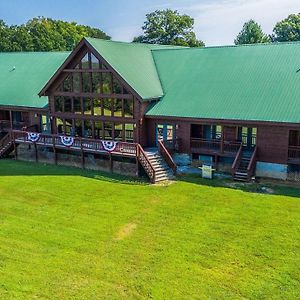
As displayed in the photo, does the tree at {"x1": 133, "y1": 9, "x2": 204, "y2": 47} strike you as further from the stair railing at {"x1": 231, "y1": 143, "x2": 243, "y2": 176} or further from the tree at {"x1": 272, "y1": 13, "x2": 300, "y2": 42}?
the stair railing at {"x1": 231, "y1": 143, "x2": 243, "y2": 176}

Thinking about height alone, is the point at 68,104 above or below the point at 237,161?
above

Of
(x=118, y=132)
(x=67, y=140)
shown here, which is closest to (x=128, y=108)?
(x=118, y=132)

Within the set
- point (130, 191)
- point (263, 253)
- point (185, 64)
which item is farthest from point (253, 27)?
point (263, 253)

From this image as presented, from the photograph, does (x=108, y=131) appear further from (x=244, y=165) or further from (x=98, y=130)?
(x=244, y=165)

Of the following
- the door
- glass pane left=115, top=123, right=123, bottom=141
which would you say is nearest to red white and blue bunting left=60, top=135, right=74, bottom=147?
glass pane left=115, top=123, right=123, bottom=141

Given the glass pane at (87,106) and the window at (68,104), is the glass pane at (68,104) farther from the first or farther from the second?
the glass pane at (87,106)

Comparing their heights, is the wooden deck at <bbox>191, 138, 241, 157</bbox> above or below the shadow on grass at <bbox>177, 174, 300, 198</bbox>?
above
